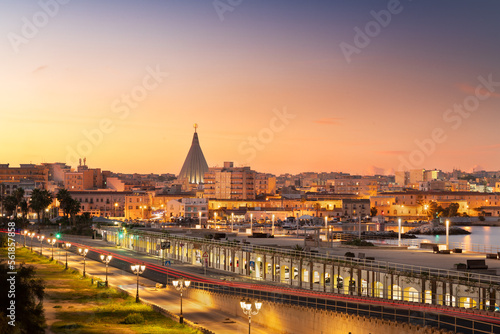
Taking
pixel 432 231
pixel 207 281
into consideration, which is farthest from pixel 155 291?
pixel 432 231

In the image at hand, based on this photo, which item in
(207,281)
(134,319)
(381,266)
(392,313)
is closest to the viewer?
(392,313)

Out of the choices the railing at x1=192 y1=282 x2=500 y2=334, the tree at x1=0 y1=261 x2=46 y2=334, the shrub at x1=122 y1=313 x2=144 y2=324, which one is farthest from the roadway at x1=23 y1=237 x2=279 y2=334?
the tree at x1=0 y1=261 x2=46 y2=334

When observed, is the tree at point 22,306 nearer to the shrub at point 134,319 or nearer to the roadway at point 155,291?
the shrub at point 134,319

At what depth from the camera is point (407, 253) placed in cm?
5325

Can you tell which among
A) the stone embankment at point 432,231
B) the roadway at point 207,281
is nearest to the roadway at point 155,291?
the roadway at point 207,281

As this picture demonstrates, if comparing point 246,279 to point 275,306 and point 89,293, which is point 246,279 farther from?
point 275,306

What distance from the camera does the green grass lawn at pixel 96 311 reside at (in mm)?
37656

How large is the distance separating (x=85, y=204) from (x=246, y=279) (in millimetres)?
151950

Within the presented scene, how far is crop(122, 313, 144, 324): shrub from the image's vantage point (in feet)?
128

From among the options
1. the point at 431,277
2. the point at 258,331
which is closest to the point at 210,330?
the point at 258,331

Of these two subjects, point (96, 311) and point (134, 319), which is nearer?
point (134, 319)

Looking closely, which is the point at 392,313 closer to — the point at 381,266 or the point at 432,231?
the point at 381,266

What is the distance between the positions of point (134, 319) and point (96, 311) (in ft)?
17.3

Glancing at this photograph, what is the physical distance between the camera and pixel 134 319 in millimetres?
39188
